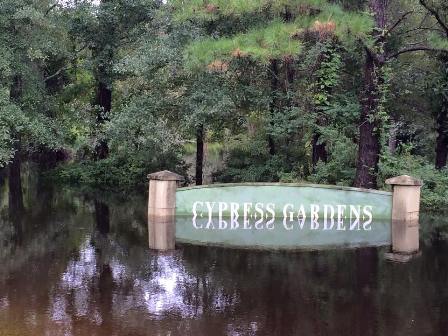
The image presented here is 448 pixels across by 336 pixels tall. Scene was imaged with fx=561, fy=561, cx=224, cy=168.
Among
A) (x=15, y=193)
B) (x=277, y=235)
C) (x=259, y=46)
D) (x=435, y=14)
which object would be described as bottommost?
(x=277, y=235)

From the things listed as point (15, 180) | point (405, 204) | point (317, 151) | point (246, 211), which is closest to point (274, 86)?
point (317, 151)

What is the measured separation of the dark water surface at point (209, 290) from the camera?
16.6 feet

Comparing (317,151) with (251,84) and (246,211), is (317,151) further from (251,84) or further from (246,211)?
(246,211)

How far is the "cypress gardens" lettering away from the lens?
10.6m

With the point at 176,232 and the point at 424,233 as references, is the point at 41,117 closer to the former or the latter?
the point at 176,232

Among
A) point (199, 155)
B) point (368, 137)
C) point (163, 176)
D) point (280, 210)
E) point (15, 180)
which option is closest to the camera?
point (163, 176)

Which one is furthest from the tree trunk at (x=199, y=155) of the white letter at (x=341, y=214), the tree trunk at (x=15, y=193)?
the white letter at (x=341, y=214)

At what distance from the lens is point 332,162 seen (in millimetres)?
14188

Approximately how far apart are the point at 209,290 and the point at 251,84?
950 cm

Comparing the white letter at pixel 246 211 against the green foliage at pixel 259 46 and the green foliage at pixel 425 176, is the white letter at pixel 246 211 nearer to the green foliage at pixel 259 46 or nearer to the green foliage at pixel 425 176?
the green foliage at pixel 259 46

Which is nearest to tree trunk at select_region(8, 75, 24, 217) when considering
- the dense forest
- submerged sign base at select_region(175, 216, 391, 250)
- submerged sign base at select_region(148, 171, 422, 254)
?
the dense forest

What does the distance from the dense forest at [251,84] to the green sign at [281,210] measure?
1.97 meters

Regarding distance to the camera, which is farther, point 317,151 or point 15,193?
point 15,193

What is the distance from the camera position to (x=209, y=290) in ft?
20.6
